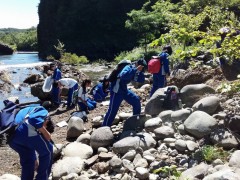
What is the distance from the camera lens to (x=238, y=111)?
267 inches

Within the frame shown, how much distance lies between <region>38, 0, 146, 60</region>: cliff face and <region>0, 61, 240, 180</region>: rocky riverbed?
4196 centimetres

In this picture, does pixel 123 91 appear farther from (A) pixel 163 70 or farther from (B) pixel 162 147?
(A) pixel 163 70

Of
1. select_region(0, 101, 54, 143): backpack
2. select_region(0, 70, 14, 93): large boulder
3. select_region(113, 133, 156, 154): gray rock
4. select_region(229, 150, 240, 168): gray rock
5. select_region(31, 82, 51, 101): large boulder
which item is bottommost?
select_region(0, 70, 14, 93): large boulder

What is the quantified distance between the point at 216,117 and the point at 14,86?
17.0 m

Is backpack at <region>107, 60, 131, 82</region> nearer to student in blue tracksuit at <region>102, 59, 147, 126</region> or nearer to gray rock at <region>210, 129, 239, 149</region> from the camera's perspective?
student in blue tracksuit at <region>102, 59, 147, 126</region>

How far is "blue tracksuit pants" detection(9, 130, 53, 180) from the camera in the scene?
5.43m

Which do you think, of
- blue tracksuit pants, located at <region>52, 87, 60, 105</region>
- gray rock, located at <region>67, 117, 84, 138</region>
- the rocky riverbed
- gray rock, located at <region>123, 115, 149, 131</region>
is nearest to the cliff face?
blue tracksuit pants, located at <region>52, 87, 60, 105</region>

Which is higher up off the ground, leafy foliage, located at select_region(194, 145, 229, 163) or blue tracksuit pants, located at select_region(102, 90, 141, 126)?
blue tracksuit pants, located at select_region(102, 90, 141, 126)

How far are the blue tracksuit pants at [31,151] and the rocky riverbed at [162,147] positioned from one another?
78cm

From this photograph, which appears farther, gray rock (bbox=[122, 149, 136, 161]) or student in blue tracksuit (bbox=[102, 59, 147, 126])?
student in blue tracksuit (bbox=[102, 59, 147, 126])

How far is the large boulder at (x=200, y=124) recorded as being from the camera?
6.80 metres

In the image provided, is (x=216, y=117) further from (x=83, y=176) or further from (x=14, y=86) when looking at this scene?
(x=14, y=86)

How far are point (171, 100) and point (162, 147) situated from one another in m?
2.01

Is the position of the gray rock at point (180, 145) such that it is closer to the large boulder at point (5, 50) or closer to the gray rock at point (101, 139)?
the gray rock at point (101, 139)
